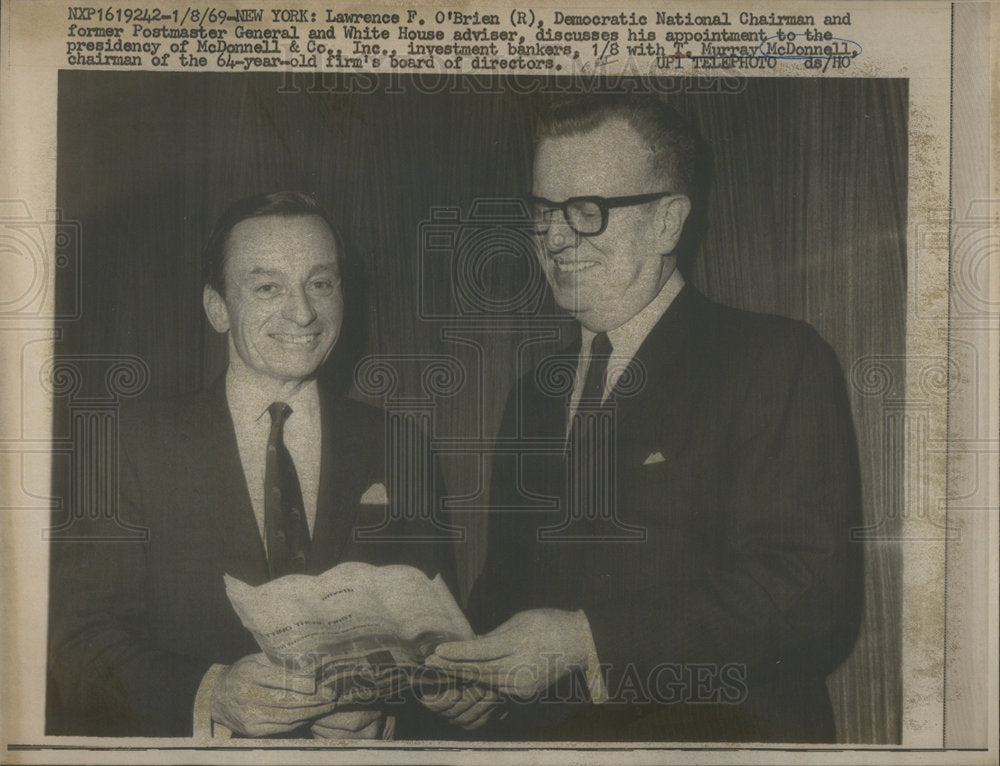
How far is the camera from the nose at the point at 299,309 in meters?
2.30

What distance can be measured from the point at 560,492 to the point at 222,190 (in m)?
1.23

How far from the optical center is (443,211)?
2316 mm

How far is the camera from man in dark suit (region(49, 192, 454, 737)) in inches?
90.5

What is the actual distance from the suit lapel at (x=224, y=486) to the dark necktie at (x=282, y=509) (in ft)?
0.12

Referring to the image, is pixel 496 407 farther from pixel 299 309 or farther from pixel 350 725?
pixel 350 725

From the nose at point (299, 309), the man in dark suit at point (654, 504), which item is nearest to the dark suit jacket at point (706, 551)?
the man in dark suit at point (654, 504)

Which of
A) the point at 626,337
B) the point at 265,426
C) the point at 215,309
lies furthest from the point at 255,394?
the point at 626,337

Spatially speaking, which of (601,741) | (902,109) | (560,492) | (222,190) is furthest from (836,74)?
(601,741)

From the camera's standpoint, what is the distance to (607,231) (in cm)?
232

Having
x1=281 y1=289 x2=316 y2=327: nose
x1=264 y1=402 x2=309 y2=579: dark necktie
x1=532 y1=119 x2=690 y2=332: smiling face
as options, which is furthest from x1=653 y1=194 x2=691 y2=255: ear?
x1=264 y1=402 x2=309 y2=579: dark necktie

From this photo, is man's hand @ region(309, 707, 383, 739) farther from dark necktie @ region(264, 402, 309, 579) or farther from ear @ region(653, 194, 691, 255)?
ear @ region(653, 194, 691, 255)

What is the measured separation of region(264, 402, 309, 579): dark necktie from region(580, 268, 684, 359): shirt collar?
33.9 inches

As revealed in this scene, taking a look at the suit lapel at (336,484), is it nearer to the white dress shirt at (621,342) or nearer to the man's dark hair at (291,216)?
the man's dark hair at (291,216)

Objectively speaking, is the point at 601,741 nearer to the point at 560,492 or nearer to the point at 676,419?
the point at 560,492
